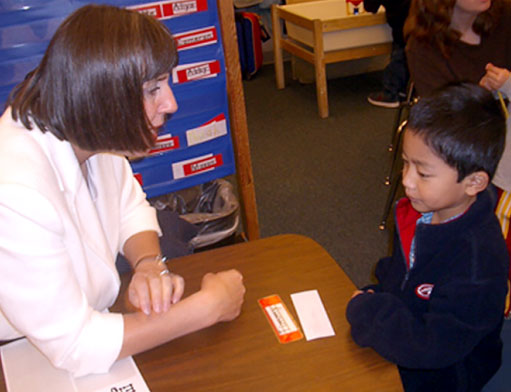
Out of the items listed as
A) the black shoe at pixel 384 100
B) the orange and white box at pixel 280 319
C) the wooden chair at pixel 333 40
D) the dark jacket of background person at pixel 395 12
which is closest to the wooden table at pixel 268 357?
the orange and white box at pixel 280 319

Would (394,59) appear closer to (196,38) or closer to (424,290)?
(196,38)

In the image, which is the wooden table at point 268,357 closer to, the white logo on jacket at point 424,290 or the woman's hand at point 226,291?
the woman's hand at point 226,291

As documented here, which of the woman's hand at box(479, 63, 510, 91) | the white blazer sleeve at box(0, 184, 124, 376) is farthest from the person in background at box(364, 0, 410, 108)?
the white blazer sleeve at box(0, 184, 124, 376)

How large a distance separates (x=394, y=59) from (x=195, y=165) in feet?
7.79

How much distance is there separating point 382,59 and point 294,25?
1199 mm

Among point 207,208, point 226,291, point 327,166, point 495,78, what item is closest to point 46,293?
point 226,291

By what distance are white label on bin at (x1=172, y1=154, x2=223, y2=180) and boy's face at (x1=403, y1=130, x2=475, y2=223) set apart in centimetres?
108

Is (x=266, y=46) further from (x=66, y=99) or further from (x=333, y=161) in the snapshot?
(x=66, y=99)

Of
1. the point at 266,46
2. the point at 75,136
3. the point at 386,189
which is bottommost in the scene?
the point at 386,189

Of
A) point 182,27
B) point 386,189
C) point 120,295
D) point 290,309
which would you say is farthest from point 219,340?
point 386,189

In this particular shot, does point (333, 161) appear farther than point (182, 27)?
Yes

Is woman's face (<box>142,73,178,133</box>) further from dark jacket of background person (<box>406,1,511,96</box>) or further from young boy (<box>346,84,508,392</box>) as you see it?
dark jacket of background person (<box>406,1,511,96</box>)

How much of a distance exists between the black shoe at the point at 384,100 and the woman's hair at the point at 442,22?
2.01 metres

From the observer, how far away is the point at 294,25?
4.21 m
